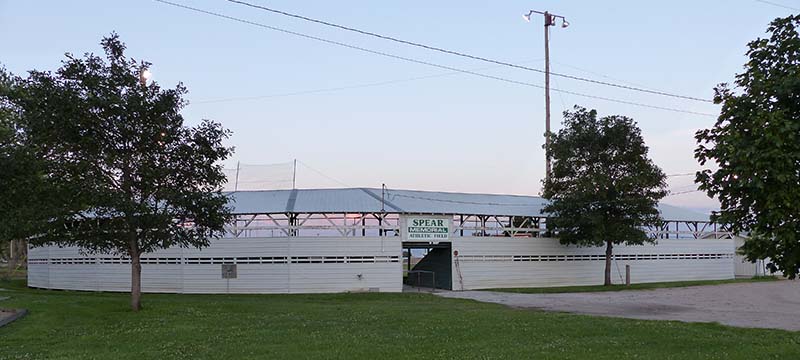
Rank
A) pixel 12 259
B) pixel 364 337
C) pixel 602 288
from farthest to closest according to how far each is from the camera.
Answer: pixel 12 259, pixel 602 288, pixel 364 337

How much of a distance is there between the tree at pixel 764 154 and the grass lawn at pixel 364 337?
3.05 meters

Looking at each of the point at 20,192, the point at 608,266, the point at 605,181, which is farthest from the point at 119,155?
the point at 608,266

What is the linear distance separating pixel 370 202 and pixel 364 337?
2182 centimetres

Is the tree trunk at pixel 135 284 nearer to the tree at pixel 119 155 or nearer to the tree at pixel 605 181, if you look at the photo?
the tree at pixel 119 155

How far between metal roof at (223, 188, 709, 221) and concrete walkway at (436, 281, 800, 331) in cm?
497

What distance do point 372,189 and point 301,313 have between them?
18355mm

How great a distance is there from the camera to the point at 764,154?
7.64m

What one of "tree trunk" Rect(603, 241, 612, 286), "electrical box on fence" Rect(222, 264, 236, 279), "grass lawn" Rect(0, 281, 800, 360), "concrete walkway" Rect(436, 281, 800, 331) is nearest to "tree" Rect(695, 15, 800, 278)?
"grass lawn" Rect(0, 281, 800, 360)

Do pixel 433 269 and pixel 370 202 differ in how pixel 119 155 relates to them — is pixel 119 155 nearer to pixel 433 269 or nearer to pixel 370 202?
pixel 370 202

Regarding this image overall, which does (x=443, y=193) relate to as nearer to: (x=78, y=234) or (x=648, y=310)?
(x=648, y=310)

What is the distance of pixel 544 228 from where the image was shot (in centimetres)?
3819

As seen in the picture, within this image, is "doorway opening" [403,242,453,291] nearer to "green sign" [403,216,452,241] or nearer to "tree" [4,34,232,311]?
"green sign" [403,216,452,241]

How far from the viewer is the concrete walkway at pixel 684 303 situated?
64.2ft

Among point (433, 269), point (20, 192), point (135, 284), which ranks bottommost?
point (433, 269)
